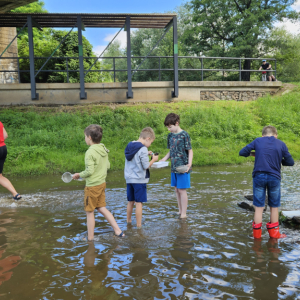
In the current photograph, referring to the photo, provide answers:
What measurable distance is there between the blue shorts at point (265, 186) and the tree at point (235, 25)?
20524 millimetres

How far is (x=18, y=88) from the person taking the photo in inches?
622

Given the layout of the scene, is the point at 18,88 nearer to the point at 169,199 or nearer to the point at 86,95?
the point at 86,95

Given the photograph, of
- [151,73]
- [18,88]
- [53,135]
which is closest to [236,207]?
[53,135]

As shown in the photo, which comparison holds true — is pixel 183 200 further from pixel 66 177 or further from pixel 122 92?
pixel 122 92

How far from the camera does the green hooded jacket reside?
4.32 metres

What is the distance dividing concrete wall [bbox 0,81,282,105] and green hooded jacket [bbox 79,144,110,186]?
12222mm

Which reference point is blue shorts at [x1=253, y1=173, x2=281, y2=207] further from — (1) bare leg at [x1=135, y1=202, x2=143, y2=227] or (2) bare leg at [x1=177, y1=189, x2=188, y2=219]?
(1) bare leg at [x1=135, y1=202, x2=143, y2=227]

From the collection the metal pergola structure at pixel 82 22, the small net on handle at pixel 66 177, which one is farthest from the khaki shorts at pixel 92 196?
the metal pergola structure at pixel 82 22

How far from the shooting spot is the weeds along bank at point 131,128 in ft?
36.1

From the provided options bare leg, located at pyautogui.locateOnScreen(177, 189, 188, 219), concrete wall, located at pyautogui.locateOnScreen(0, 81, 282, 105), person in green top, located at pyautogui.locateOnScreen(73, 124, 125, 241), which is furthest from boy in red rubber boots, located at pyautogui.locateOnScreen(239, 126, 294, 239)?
concrete wall, located at pyautogui.locateOnScreen(0, 81, 282, 105)

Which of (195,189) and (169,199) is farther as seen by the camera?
(195,189)

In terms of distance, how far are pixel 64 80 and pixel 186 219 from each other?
1577cm

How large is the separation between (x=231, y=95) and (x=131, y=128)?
7.31 meters

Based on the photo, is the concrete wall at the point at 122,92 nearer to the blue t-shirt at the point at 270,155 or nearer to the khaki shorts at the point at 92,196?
the khaki shorts at the point at 92,196
